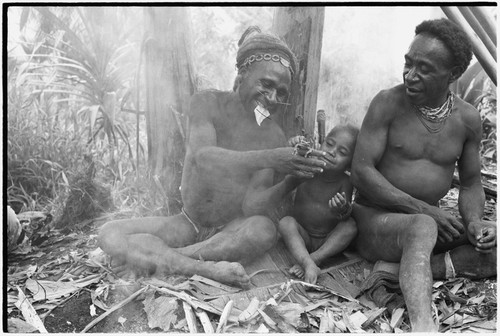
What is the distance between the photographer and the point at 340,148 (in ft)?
9.73

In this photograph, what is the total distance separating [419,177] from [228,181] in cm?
100

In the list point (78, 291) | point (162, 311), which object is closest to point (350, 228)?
point (162, 311)

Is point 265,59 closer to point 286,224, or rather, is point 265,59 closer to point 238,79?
point 238,79

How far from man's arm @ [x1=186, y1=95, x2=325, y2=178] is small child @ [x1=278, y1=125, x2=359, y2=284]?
0.22 metres

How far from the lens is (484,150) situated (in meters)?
3.42

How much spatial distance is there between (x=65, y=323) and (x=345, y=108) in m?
1.90

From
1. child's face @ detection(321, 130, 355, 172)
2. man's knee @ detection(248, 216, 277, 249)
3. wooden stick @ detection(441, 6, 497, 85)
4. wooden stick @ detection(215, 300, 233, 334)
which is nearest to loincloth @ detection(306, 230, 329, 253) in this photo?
man's knee @ detection(248, 216, 277, 249)

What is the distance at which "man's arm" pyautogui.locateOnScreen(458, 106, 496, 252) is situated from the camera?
9.22ft

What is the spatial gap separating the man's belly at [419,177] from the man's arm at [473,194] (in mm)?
123

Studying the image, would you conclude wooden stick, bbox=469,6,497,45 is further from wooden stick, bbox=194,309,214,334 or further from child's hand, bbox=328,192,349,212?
wooden stick, bbox=194,309,214,334

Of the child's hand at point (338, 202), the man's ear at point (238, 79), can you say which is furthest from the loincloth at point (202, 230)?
the man's ear at point (238, 79)

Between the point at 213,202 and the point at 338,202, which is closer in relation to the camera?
the point at 338,202

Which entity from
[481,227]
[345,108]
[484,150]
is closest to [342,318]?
[481,227]

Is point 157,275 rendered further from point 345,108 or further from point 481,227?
point 481,227
